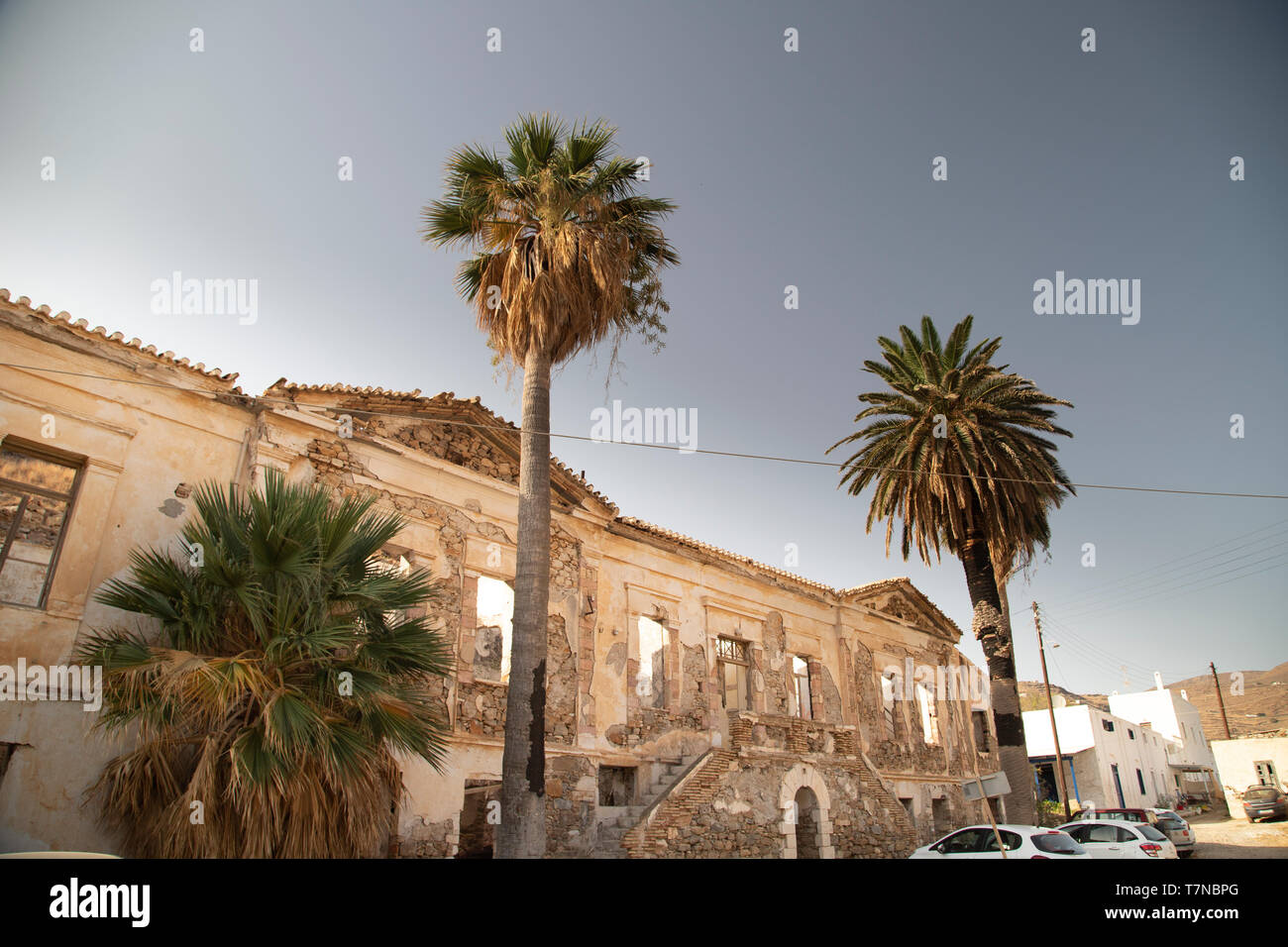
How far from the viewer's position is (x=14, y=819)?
9.67 m

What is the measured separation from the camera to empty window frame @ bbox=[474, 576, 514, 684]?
19.3 metres

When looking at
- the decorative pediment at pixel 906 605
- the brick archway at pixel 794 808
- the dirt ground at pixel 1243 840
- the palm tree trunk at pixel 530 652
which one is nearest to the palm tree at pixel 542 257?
the palm tree trunk at pixel 530 652

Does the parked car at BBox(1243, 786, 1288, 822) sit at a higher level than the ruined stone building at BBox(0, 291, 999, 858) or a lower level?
lower

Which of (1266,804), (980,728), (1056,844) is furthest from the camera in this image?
(1266,804)

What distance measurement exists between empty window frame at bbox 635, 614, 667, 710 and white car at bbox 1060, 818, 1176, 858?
9166 mm

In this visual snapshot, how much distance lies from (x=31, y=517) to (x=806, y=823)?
1630cm

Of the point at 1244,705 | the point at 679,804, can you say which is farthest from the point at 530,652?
the point at 1244,705

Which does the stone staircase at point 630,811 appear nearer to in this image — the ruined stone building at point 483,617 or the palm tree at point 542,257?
the ruined stone building at point 483,617

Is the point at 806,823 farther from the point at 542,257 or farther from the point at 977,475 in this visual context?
Result: the point at 542,257

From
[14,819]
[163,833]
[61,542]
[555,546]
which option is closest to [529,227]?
[555,546]

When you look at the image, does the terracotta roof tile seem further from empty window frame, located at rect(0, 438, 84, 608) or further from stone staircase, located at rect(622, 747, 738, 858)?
stone staircase, located at rect(622, 747, 738, 858)

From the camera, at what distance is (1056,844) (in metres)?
13.4
